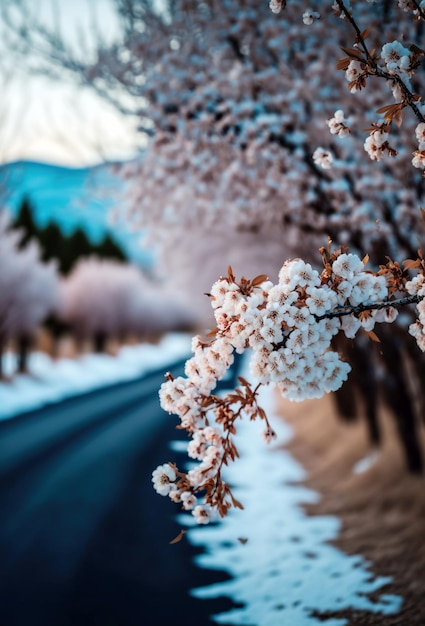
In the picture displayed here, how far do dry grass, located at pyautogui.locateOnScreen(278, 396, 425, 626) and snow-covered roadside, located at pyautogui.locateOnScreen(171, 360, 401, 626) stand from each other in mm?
174

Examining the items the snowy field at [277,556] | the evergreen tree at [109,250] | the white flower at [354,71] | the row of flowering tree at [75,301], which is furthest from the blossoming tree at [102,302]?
the white flower at [354,71]

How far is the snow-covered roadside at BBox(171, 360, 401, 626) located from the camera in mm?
5238

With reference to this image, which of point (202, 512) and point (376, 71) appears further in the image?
point (202, 512)

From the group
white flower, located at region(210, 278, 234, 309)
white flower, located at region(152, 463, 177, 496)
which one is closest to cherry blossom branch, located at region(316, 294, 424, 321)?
white flower, located at region(210, 278, 234, 309)

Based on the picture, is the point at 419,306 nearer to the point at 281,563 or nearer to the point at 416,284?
the point at 416,284

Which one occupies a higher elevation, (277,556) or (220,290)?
(220,290)

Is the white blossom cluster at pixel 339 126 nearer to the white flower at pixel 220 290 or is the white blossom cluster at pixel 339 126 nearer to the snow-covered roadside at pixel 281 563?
the white flower at pixel 220 290

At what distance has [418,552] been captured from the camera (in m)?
A: 6.24

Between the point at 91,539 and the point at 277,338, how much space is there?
209 inches

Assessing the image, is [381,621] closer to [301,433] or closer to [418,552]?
[418,552]

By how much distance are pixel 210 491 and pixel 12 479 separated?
7.63 metres

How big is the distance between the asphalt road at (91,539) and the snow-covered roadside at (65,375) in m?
3.08

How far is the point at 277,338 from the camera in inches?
113

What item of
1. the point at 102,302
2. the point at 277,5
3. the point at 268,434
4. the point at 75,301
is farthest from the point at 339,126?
the point at 102,302
